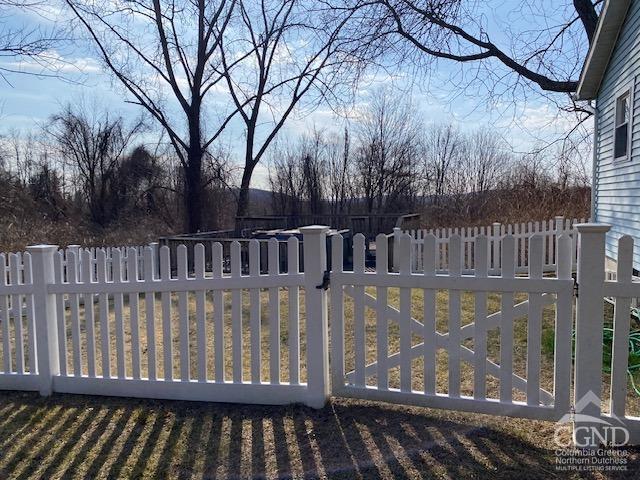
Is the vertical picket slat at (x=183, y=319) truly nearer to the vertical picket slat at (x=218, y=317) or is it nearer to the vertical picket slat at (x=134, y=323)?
the vertical picket slat at (x=218, y=317)

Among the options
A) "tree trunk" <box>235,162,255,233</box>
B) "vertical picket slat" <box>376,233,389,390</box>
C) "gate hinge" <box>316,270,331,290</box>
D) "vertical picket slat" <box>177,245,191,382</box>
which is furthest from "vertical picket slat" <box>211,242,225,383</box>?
"tree trunk" <box>235,162,255,233</box>

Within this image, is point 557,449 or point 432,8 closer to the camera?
point 557,449

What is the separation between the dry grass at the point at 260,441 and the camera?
2.42 m

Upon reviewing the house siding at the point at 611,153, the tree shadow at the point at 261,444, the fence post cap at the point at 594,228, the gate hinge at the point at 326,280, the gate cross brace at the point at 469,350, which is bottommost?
the tree shadow at the point at 261,444

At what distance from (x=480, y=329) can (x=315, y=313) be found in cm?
108

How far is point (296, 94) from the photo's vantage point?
19.2m

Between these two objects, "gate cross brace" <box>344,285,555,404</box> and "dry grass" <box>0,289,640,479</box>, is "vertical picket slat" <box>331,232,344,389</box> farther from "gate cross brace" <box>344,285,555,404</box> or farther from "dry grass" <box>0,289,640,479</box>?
"dry grass" <box>0,289,640,479</box>

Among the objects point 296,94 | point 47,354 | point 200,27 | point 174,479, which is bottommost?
point 174,479

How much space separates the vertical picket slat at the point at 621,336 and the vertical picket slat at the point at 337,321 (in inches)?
63.7

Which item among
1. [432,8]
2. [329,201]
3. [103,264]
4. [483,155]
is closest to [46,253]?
[103,264]

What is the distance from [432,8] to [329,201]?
37.5 ft

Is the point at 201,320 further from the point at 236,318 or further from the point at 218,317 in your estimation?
the point at 236,318

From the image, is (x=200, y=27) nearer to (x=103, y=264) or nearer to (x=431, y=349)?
(x=103, y=264)

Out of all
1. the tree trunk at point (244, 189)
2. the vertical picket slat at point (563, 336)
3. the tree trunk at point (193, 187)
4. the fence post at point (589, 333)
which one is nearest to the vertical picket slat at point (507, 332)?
the vertical picket slat at point (563, 336)
